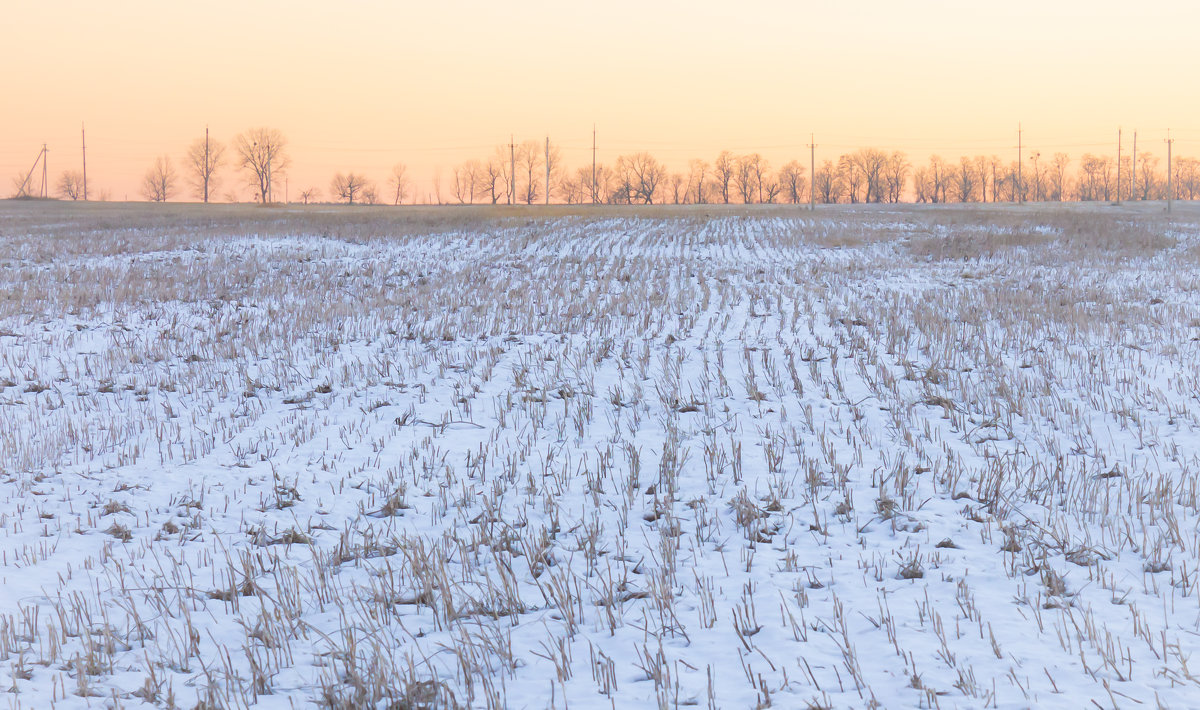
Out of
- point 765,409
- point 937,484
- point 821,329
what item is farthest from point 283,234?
point 937,484

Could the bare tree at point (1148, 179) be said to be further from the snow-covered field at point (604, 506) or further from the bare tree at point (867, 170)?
the snow-covered field at point (604, 506)

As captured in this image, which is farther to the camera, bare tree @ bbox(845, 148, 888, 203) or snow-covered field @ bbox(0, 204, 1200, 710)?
bare tree @ bbox(845, 148, 888, 203)

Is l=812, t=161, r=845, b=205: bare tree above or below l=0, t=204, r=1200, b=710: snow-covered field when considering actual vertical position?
above

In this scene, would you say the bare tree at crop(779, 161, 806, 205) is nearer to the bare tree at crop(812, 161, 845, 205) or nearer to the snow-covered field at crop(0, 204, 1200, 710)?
the bare tree at crop(812, 161, 845, 205)

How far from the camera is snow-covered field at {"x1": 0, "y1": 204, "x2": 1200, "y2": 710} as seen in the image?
11.8ft

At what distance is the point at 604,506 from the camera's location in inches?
226

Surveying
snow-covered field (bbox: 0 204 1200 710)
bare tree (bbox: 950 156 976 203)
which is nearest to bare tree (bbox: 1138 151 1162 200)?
bare tree (bbox: 950 156 976 203)

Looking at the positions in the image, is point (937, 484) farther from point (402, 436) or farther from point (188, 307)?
point (188, 307)

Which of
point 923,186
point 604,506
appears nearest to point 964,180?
point 923,186

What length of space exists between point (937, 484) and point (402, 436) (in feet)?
15.5

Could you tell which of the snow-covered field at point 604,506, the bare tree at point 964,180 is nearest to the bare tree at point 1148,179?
the bare tree at point 964,180

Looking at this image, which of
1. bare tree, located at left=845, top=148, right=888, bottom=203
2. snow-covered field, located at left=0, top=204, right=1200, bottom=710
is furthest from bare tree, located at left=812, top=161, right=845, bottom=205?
snow-covered field, located at left=0, top=204, right=1200, bottom=710

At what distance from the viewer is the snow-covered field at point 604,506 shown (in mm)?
3584

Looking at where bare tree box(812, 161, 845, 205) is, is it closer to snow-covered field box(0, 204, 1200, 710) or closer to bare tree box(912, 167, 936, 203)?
bare tree box(912, 167, 936, 203)
